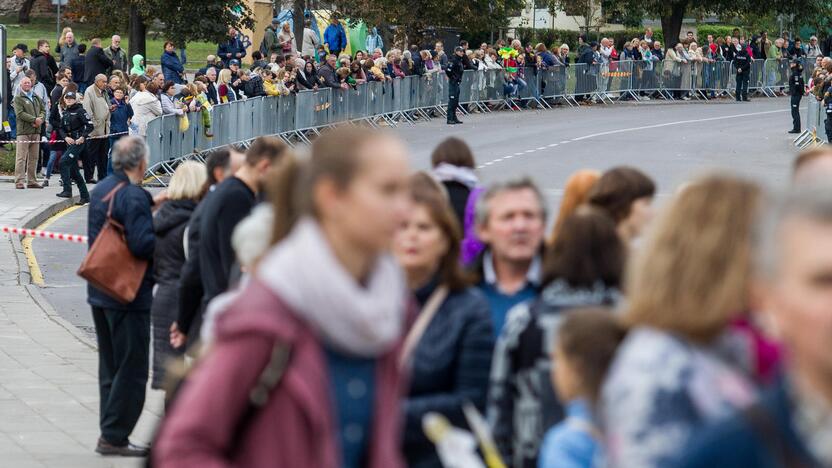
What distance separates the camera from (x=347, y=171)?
319 cm

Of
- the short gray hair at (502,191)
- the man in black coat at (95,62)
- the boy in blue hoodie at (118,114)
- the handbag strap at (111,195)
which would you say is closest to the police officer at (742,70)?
the man in black coat at (95,62)

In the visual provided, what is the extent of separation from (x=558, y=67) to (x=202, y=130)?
55.3 ft

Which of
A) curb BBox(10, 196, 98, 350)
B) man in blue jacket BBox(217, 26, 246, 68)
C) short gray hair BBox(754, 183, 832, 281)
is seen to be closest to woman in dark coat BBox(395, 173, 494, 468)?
short gray hair BBox(754, 183, 832, 281)

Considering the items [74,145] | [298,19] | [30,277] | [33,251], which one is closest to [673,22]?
[298,19]

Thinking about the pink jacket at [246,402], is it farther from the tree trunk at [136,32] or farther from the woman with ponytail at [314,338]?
the tree trunk at [136,32]

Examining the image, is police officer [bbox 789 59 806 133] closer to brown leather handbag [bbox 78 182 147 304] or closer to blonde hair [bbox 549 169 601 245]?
brown leather handbag [bbox 78 182 147 304]

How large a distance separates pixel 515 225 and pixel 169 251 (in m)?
3.85

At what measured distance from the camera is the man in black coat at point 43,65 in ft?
97.3

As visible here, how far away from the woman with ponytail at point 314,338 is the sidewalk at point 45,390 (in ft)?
19.1

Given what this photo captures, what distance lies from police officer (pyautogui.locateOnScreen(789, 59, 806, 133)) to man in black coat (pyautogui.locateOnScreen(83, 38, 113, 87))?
14.7 metres

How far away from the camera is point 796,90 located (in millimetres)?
34156

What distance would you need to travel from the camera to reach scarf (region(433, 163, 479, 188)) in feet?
26.0

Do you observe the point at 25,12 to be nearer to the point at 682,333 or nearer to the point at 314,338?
the point at 314,338

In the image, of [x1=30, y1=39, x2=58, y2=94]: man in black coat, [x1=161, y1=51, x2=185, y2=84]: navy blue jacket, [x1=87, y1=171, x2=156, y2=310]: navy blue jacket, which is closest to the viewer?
[x1=87, y1=171, x2=156, y2=310]: navy blue jacket
